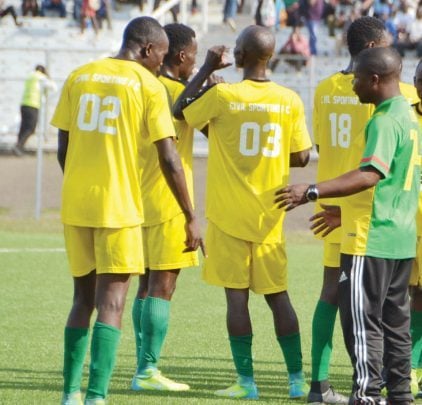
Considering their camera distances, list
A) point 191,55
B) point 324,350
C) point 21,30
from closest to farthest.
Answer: point 324,350, point 191,55, point 21,30

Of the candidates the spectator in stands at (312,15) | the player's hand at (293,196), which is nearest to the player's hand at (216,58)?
the player's hand at (293,196)

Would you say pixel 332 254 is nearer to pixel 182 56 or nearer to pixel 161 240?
pixel 161 240

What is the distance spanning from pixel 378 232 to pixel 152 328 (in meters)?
2.02

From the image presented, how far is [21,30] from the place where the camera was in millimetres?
31406

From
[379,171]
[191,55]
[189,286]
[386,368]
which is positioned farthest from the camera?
[189,286]

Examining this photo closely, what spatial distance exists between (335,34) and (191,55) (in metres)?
22.9

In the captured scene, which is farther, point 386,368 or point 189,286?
point 189,286

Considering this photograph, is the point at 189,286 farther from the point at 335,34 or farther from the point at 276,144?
the point at 335,34

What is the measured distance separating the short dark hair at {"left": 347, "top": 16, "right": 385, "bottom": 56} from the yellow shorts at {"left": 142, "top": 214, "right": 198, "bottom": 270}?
165cm

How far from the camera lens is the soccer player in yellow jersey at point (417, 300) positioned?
7.54 metres

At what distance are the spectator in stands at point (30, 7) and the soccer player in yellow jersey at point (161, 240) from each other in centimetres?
2519

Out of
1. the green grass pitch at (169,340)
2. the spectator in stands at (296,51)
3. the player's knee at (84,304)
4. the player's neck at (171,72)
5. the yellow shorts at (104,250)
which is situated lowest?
the green grass pitch at (169,340)

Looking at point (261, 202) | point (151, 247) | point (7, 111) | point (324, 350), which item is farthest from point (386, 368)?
point (7, 111)

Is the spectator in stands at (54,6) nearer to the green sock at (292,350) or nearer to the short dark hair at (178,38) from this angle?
the short dark hair at (178,38)
